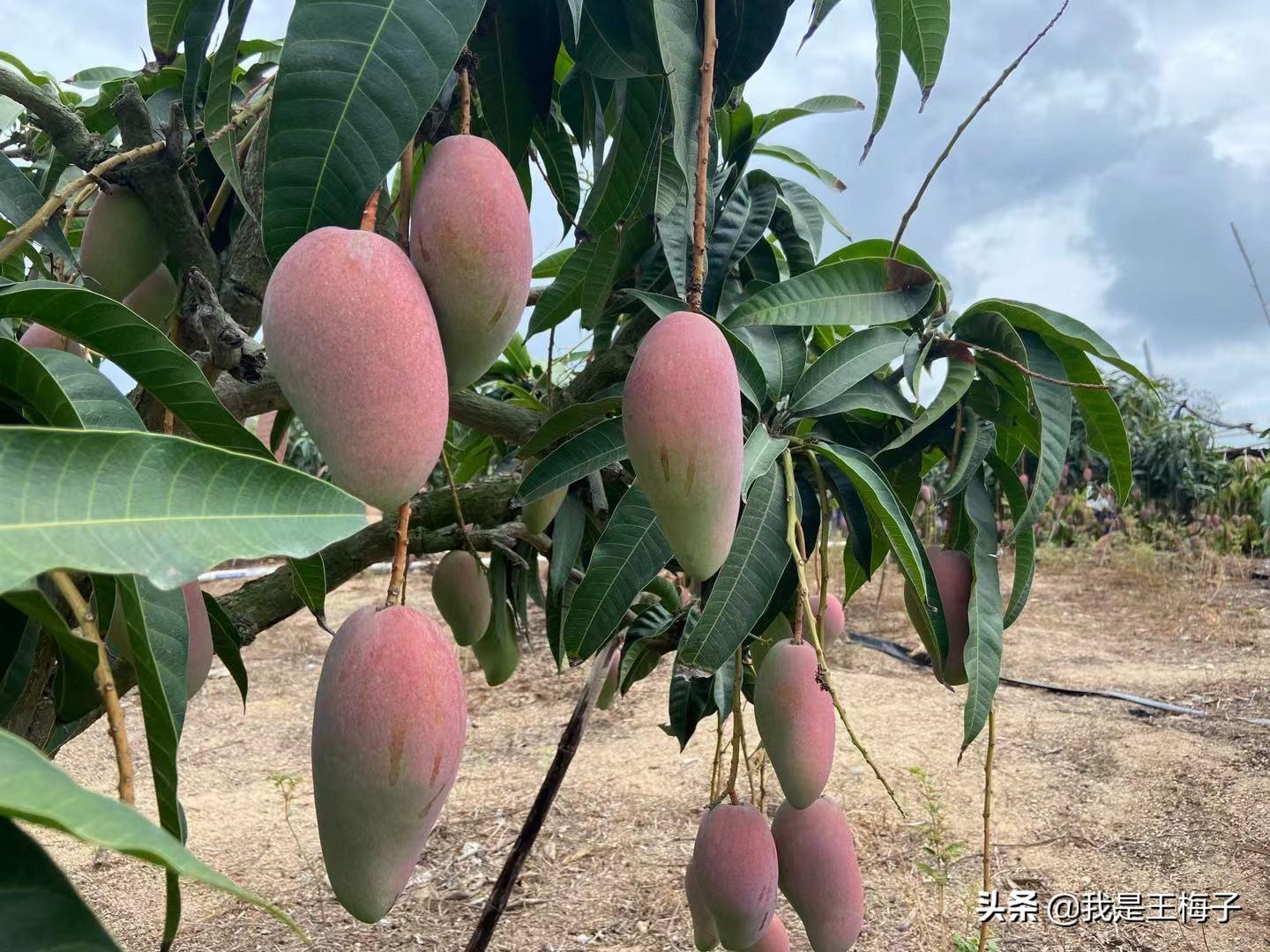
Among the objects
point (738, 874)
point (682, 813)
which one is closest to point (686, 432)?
point (738, 874)

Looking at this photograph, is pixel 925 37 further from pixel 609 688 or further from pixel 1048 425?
pixel 609 688

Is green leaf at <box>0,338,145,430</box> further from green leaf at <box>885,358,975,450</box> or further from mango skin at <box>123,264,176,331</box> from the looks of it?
green leaf at <box>885,358,975,450</box>

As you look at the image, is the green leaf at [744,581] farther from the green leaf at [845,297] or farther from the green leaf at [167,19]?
the green leaf at [167,19]

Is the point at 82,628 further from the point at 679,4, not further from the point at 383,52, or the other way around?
the point at 679,4

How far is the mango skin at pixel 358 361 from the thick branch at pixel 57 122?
0.41 metres

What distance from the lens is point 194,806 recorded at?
236cm

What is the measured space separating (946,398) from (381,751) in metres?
0.53

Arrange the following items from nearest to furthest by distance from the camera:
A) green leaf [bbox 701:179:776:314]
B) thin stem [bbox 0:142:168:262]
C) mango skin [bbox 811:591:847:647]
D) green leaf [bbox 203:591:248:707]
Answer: thin stem [bbox 0:142:168:262], green leaf [bbox 203:591:248:707], green leaf [bbox 701:179:776:314], mango skin [bbox 811:591:847:647]

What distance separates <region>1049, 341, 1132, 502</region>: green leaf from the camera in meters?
0.74

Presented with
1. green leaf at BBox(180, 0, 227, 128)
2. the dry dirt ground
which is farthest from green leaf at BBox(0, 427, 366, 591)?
the dry dirt ground

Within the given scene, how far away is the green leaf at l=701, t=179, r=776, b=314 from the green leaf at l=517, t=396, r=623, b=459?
13 centimetres

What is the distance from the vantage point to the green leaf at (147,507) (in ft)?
0.79

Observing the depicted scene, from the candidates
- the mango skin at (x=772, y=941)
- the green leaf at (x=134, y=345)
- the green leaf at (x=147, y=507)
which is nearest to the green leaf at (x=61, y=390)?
the green leaf at (x=134, y=345)

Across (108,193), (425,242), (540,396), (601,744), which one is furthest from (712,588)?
(601,744)
